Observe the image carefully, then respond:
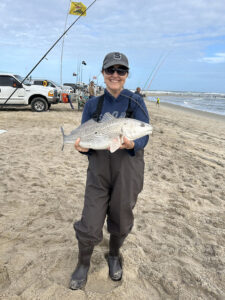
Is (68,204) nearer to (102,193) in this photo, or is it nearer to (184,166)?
(102,193)

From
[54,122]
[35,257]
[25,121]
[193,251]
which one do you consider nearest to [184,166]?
[193,251]

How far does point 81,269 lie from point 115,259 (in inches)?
15.0

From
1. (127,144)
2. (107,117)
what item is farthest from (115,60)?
(127,144)

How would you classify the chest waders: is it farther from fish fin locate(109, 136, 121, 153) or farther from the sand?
the sand

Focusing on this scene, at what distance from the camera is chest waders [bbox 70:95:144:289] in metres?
2.04

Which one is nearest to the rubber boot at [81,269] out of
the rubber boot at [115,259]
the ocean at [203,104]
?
the rubber boot at [115,259]

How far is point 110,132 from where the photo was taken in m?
1.92

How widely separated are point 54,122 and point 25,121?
47.8 inches

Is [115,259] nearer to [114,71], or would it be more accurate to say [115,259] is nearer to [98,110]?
[98,110]

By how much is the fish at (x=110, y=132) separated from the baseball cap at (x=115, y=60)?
1.61ft

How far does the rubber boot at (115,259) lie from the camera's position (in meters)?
2.32

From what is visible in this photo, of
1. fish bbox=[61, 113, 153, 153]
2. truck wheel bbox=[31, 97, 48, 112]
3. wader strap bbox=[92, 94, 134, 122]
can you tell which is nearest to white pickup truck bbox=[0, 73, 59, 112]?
truck wheel bbox=[31, 97, 48, 112]

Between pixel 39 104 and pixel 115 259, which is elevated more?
pixel 39 104

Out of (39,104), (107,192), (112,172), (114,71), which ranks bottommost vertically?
(39,104)
